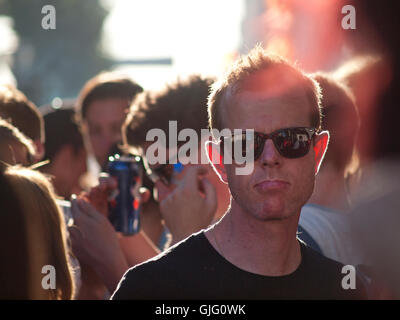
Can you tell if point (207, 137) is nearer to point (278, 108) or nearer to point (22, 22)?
point (278, 108)

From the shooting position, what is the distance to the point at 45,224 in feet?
9.70

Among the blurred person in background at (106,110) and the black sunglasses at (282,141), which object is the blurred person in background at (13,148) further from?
the blurred person in background at (106,110)

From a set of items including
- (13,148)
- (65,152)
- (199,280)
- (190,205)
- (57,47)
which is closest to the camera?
(199,280)

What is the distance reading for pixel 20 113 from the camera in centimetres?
484

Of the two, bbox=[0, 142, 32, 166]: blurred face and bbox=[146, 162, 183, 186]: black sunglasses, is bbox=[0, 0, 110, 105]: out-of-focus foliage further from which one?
bbox=[0, 142, 32, 166]: blurred face

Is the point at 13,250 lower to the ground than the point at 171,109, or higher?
lower

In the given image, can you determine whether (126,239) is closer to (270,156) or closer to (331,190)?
(331,190)

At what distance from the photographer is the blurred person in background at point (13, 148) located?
11.3 ft

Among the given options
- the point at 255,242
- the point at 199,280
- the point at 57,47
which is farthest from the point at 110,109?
the point at 57,47

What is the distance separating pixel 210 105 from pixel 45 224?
0.83 meters

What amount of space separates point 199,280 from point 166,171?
4.80 feet

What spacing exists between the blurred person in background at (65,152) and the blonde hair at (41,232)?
3.52 m
